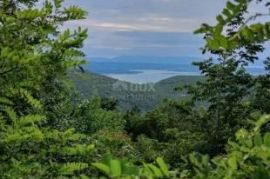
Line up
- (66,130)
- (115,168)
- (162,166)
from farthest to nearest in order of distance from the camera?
(66,130) < (162,166) < (115,168)

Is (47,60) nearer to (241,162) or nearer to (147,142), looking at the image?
Answer: (241,162)

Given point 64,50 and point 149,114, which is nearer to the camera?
point 64,50

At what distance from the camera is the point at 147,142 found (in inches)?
802

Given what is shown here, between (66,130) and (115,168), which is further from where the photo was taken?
(66,130)

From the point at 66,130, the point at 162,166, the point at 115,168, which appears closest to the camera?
the point at 115,168

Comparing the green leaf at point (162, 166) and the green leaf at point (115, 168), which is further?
the green leaf at point (162, 166)

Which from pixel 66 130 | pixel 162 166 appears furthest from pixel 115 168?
pixel 66 130

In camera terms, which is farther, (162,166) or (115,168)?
(162,166)

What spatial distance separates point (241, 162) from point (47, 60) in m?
2.65

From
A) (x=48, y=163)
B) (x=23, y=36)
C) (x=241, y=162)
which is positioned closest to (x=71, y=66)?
→ (x=23, y=36)

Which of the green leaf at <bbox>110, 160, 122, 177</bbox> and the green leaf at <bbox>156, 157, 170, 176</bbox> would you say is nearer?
the green leaf at <bbox>110, 160, 122, 177</bbox>

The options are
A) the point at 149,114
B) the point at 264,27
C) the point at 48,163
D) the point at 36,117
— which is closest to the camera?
the point at 264,27

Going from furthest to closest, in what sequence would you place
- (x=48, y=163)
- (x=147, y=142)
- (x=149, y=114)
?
(x=149, y=114)
(x=147, y=142)
(x=48, y=163)

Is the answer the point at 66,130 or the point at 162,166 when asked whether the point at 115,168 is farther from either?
the point at 66,130
